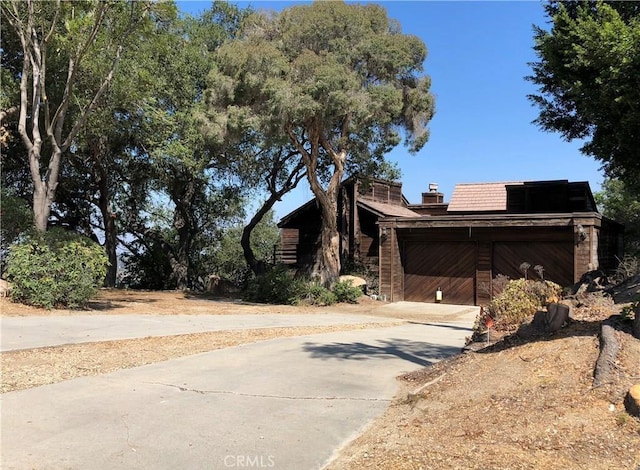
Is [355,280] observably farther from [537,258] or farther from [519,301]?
[519,301]

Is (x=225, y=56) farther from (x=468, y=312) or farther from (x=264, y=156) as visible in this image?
(x=468, y=312)

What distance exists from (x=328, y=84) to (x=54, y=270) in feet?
33.0

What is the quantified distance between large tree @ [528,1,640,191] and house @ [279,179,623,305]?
483cm

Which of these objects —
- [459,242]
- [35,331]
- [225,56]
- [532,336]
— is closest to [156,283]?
[225,56]

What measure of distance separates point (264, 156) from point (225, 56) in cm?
663

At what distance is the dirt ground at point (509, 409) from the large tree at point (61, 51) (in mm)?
9611

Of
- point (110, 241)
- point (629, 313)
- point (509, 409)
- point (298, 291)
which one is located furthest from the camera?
point (110, 241)

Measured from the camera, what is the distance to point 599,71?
11000 mm

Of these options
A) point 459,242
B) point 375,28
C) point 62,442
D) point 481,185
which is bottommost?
point 62,442

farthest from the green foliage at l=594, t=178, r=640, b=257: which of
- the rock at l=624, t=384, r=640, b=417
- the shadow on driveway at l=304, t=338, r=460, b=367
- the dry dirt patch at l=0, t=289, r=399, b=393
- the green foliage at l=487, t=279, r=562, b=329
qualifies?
the rock at l=624, t=384, r=640, b=417

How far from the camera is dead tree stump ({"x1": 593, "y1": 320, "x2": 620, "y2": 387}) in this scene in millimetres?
4824

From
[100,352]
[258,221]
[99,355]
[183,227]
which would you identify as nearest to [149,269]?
[183,227]

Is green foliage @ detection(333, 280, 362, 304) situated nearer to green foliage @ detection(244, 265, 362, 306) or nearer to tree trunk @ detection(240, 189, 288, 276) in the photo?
green foliage @ detection(244, 265, 362, 306)

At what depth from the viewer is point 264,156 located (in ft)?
84.0
